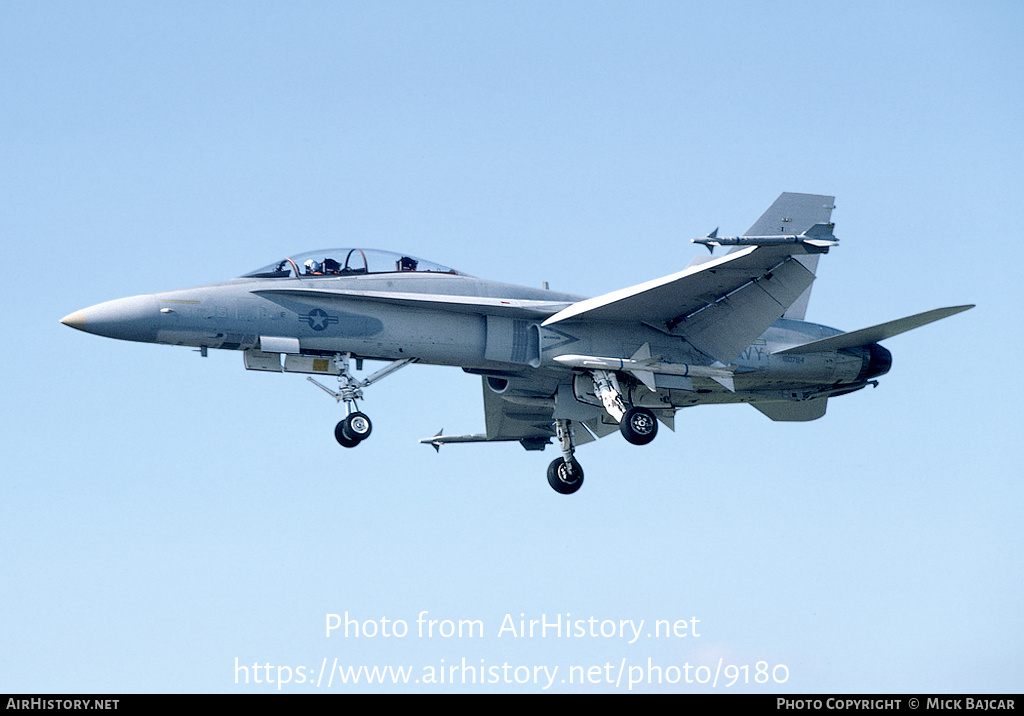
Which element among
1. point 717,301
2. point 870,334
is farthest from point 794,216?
point 717,301

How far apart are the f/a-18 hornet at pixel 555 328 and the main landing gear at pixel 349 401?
0.03 m

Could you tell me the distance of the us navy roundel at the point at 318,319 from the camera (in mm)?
22312

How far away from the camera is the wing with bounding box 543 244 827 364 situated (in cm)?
2230

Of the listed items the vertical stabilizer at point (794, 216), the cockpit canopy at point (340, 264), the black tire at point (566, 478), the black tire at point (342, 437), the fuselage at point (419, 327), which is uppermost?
the vertical stabilizer at point (794, 216)

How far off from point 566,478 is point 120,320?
9.45m

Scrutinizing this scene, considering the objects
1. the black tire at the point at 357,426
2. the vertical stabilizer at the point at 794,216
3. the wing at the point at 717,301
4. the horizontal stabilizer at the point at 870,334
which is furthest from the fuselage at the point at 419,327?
the vertical stabilizer at the point at 794,216

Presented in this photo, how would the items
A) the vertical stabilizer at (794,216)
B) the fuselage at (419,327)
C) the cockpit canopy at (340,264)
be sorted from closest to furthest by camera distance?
the fuselage at (419,327) → the cockpit canopy at (340,264) → the vertical stabilizer at (794,216)

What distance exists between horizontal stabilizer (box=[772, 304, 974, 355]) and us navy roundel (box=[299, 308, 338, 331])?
27.7ft

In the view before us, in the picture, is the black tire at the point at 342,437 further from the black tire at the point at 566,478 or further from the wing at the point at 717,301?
the black tire at the point at 566,478

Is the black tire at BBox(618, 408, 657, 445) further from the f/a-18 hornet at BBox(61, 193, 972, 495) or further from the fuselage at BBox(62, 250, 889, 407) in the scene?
the fuselage at BBox(62, 250, 889, 407)

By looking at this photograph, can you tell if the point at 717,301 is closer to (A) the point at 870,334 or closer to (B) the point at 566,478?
(A) the point at 870,334

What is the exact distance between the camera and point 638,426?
2361 centimetres
